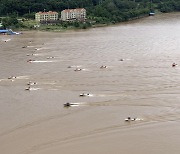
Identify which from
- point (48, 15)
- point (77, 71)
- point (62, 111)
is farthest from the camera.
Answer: point (48, 15)

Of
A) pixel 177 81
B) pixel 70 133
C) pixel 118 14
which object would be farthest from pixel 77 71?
pixel 118 14

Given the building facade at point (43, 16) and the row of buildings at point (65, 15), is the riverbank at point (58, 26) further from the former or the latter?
the row of buildings at point (65, 15)

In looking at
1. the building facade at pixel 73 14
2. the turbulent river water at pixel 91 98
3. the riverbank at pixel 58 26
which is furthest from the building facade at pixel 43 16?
the turbulent river water at pixel 91 98

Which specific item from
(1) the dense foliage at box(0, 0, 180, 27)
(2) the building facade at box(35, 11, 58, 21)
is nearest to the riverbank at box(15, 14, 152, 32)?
(2) the building facade at box(35, 11, 58, 21)

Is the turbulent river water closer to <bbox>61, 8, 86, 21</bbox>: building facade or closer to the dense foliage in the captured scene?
<bbox>61, 8, 86, 21</bbox>: building facade

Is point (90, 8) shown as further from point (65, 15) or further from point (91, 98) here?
point (91, 98)

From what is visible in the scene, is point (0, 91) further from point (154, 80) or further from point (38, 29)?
point (38, 29)
